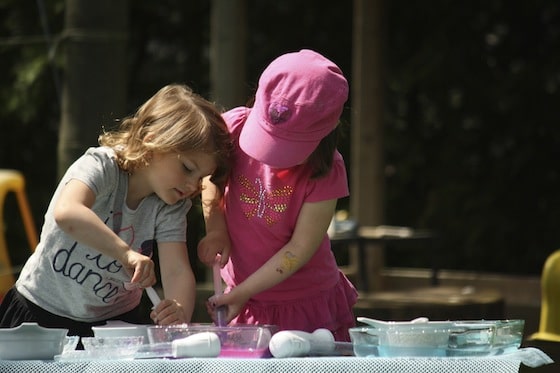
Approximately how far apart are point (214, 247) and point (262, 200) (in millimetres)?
140

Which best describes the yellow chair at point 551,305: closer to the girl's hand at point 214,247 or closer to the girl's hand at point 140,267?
the girl's hand at point 214,247

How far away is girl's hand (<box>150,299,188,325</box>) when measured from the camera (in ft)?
7.51

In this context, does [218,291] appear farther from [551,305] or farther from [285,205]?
[551,305]

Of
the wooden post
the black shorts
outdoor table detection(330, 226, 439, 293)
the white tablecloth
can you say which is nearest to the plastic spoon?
the black shorts

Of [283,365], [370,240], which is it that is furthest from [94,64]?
[370,240]

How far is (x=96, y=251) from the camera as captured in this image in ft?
7.77

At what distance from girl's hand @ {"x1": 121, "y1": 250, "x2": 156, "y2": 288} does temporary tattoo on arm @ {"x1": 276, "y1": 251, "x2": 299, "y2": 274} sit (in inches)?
11.4

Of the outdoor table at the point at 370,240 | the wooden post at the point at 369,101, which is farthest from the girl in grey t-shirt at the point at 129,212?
the wooden post at the point at 369,101

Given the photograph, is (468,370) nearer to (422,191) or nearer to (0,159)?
(422,191)

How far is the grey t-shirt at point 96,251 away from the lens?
2.39m

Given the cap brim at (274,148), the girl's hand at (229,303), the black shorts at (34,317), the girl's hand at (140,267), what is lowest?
the black shorts at (34,317)

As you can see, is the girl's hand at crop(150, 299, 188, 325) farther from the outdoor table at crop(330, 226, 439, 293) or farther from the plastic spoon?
the outdoor table at crop(330, 226, 439, 293)

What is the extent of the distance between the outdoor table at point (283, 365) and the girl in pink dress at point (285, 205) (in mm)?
441

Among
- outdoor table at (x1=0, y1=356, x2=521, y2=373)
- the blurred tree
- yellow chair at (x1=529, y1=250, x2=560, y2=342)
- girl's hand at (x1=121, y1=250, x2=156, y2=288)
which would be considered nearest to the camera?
outdoor table at (x1=0, y1=356, x2=521, y2=373)
